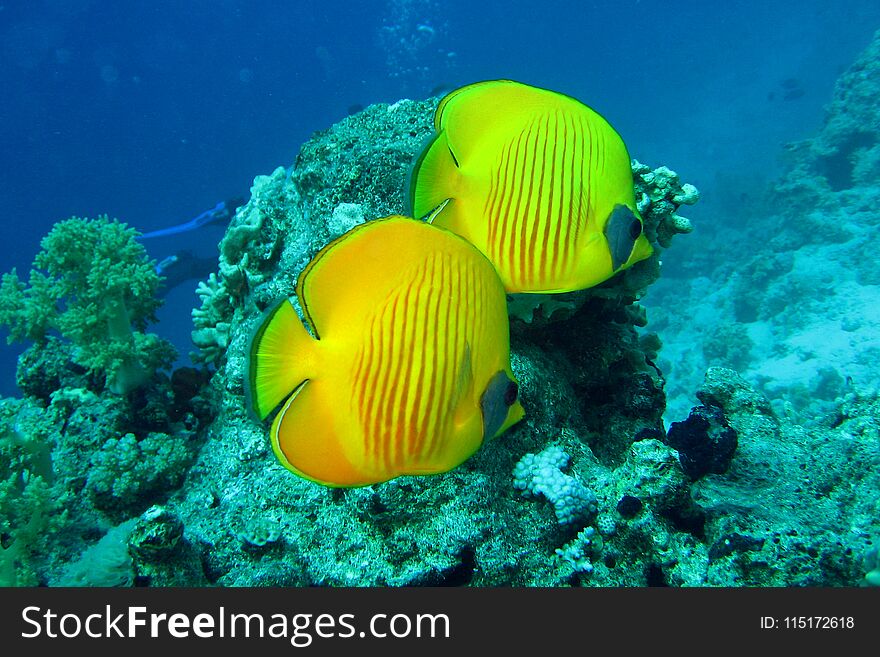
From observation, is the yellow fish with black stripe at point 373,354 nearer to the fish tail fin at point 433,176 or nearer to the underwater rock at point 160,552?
the fish tail fin at point 433,176

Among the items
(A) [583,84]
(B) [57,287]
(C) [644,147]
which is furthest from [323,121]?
(B) [57,287]

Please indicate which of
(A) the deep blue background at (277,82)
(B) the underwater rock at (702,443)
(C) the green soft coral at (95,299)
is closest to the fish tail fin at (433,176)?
(B) the underwater rock at (702,443)

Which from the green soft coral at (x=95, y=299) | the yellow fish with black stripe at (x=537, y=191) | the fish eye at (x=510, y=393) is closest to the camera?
the fish eye at (x=510, y=393)

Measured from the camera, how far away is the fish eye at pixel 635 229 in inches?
55.8

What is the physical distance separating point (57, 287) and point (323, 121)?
220 feet

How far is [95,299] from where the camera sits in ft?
11.0

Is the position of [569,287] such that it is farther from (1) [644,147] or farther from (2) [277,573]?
(1) [644,147]

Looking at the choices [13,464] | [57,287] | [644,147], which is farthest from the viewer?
[644,147]

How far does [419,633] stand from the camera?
1759mm

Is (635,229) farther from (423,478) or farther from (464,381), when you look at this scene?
(423,478)

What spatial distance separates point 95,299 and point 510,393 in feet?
10.5

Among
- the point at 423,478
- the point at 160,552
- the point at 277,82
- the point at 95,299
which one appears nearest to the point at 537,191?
the point at 423,478

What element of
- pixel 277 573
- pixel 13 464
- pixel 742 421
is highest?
pixel 742 421

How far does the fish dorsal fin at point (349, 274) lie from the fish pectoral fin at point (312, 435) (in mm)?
147
